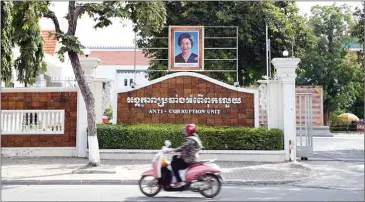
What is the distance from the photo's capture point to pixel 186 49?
16.5 m

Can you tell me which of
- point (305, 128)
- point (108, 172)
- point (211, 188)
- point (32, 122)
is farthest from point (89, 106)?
point (305, 128)

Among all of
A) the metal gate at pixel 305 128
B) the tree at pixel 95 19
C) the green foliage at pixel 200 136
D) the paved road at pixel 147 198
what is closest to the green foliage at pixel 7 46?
the tree at pixel 95 19

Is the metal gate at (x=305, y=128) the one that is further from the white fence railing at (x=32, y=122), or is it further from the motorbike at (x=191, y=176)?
the white fence railing at (x=32, y=122)

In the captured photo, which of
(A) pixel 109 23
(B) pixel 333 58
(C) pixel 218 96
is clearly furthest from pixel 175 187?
(B) pixel 333 58

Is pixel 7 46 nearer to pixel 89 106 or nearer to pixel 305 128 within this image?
pixel 89 106

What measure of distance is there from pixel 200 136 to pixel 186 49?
12.8 feet

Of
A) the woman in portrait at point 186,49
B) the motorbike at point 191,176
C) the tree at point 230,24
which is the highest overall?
the tree at point 230,24

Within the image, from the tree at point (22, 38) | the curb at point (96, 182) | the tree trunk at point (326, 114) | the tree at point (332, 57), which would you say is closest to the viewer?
the curb at point (96, 182)

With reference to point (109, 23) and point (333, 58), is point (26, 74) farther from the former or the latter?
point (333, 58)

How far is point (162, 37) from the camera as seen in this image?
19.3 metres

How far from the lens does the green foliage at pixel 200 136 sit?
14.0 m

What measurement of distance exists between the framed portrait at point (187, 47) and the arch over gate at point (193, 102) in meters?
1.80

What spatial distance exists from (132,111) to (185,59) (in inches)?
120

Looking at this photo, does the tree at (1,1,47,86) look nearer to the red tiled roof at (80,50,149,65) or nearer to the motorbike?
the motorbike
